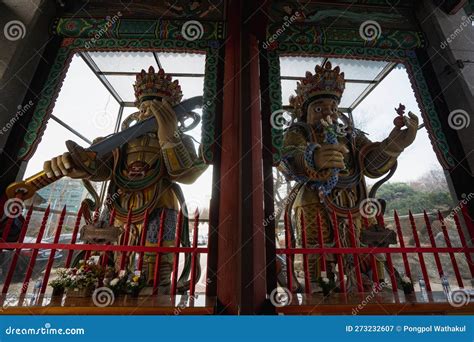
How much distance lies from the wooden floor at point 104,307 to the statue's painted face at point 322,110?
91.1 inches

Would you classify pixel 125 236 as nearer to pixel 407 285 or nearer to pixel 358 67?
pixel 407 285

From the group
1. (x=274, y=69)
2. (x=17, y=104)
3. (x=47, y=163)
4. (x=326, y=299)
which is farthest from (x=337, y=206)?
(x=17, y=104)

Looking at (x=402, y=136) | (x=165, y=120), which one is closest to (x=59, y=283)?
(x=165, y=120)

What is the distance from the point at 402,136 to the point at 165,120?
2.55m

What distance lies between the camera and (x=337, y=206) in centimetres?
285

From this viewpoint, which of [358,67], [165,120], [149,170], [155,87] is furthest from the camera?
[358,67]

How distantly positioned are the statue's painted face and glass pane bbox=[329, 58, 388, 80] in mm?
814

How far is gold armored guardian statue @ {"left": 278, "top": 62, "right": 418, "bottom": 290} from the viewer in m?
2.73

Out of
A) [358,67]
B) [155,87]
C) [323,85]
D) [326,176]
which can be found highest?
[358,67]

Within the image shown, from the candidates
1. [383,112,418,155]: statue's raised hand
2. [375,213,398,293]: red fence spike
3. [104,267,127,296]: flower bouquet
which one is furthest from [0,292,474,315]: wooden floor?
[383,112,418,155]: statue's raised hand

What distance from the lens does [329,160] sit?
2.67 meters

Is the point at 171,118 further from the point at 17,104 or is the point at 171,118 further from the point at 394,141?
the point at 394,141

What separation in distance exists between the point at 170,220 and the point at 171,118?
3.42 feet

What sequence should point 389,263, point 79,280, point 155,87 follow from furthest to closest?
1. point 155,87
2. point 389,263
3. point 79,280
